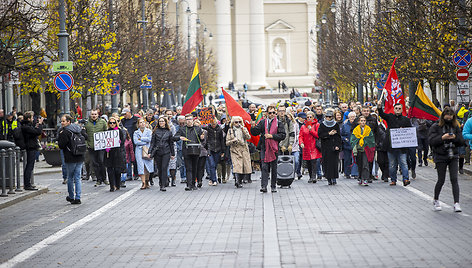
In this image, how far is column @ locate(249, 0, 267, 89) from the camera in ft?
380

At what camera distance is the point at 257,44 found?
Answer: 11731cm

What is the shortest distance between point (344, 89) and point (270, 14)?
6918cm

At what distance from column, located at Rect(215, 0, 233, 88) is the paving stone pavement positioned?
96531 millimetres

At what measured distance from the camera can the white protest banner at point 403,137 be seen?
1977 centimetres

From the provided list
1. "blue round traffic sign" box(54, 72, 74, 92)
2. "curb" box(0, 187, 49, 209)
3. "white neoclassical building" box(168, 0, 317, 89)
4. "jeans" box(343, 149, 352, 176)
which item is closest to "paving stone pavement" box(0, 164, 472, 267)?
"curb" box(0, 187, 49, 209)

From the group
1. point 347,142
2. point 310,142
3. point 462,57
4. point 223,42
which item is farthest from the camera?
point 223,42

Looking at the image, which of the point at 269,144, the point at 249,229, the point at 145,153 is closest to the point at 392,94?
the point at 269,144

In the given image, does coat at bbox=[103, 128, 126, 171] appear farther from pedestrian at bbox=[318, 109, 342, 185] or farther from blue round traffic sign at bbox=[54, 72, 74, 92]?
pedestrian at bbox=[318, 109, 342, 185]

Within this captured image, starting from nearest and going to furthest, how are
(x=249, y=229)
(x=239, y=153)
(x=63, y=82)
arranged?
(x=249, y=229), (x=239, y=153), (x=63, y=82)

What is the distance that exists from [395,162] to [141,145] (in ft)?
19.1

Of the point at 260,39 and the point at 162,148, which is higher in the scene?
the point at 260,39

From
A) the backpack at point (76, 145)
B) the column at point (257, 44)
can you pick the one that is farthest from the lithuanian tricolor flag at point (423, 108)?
the column at point (257, 44)

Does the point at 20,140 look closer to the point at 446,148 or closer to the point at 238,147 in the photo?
the point at 238,147

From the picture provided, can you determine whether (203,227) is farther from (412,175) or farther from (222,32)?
(222,32)
